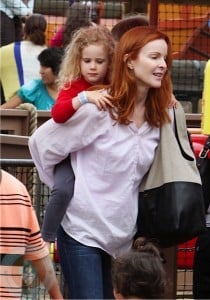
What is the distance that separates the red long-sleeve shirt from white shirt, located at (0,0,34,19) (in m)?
6.68

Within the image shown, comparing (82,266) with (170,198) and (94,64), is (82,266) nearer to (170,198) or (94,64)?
(170,198)

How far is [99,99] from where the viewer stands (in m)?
4.81

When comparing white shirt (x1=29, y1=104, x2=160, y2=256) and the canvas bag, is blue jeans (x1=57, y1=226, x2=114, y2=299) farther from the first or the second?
the canvas bag

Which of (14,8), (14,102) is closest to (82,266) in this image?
(14,102)

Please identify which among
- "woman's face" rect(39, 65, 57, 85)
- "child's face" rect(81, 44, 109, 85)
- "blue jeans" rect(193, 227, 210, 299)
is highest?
"child's face" rect(81, 44, 109, 85)

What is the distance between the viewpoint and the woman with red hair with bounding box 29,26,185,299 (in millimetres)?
4832

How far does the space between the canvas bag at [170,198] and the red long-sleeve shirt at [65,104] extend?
461 mm

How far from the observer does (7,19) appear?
38.1 ft

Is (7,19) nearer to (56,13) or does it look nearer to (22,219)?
(56,13)

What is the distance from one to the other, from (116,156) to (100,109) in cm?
24

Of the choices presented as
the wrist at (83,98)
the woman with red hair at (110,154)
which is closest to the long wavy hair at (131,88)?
the woman with red hair at (110,154)

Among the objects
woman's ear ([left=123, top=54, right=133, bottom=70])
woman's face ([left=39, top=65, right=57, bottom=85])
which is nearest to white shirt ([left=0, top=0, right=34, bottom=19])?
woman's face ([left=39, top=65, right=57, bottom=85])

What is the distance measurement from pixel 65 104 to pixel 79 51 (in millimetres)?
412

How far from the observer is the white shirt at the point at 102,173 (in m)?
4.83
